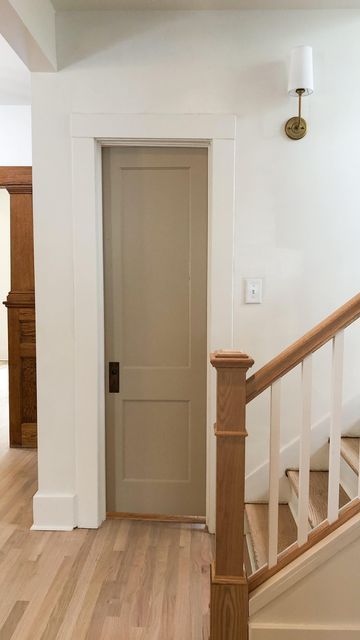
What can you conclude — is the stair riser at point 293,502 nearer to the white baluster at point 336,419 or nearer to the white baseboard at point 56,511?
the white baluster at point 336,419

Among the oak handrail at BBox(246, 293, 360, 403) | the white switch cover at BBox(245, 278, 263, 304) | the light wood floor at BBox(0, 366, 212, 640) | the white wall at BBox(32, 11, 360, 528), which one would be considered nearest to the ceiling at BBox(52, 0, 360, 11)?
the white wall at BBox(32, 11, 360, 528)

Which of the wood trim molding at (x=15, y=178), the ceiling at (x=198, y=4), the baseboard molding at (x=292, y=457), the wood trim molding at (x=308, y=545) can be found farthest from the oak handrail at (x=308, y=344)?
the wood trim molding at (x=15, y=178)

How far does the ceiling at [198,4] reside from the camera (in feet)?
8.34

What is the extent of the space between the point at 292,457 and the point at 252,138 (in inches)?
64.6

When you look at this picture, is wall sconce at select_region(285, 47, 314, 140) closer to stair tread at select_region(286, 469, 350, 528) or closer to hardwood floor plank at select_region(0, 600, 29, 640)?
stair tread at select_region(286, 469, 350, 528)

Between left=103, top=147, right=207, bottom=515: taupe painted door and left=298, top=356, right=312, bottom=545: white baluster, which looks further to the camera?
left=103, top=147, right=207, bottom=515: taupe painted door

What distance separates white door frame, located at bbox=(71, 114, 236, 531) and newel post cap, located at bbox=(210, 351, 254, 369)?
3.05 feet

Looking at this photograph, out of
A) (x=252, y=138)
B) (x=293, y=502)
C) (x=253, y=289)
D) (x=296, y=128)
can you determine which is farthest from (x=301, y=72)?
(x=293, y=502)

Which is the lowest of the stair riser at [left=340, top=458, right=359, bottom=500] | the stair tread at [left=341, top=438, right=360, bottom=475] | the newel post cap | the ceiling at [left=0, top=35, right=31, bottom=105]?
the stair riser at [left=340, top=458, right=359, bottom=500]

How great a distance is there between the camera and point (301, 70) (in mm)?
2510

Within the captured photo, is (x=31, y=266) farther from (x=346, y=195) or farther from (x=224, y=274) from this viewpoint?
(x=346, y=195)

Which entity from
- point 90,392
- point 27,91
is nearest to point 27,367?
point 90,392

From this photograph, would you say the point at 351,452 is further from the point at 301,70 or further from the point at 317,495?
the point at 301,70

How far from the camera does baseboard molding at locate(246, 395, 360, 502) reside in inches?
107
